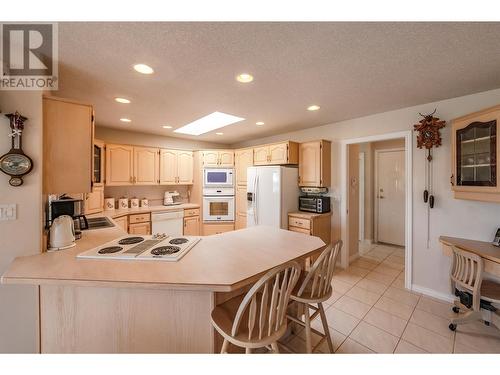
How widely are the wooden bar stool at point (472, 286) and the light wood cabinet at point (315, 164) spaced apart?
1.75m

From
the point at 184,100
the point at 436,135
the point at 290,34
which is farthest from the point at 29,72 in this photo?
the point at 436,135

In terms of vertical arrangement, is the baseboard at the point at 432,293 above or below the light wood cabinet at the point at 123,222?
below

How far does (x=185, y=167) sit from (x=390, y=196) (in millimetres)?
4415

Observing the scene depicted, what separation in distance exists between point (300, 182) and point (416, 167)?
5.21 ft

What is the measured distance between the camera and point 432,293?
8.18 feet

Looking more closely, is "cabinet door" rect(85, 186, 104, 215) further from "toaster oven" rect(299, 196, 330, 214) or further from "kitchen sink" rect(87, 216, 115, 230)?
"toaster oven" rect(299, 196, 330, 214)

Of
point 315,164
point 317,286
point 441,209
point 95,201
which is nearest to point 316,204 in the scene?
point 315,164

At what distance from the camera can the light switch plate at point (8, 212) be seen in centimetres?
140

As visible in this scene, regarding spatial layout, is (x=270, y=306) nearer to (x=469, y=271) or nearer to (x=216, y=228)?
(x=469, y=271)

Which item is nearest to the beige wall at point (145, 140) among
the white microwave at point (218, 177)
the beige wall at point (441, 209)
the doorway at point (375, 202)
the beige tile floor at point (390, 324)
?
the white microwave at point (218, 177)

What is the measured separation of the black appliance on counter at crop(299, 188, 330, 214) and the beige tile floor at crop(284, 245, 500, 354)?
1060 millimetres

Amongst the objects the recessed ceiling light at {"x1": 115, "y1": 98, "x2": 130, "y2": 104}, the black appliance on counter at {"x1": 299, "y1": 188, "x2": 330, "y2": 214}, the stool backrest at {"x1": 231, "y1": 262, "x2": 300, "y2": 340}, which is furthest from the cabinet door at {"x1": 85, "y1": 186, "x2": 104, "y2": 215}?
the black appliance on counter at {"x1": 299, "y1": 188, "x2": 330, "y2": 214}

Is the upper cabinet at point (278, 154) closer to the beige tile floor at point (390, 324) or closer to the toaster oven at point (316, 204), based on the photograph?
the toaster oven at point (316, 204)
